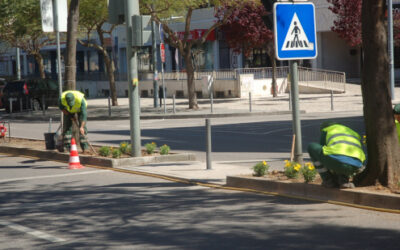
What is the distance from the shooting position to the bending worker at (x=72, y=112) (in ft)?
50.9

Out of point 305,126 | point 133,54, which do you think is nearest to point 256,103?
point 305,126

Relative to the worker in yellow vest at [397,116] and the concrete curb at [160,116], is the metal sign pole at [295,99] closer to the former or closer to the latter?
the worker in yellow vest at [397,116]

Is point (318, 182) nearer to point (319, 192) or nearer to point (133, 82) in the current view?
point (319, 192)

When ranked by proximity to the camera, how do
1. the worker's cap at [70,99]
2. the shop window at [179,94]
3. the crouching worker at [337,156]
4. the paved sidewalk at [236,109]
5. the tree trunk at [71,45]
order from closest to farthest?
the crouching worker at [337,156]
the worker's cap at [70,99]
the tree trunk at [71,45]
the paved sidewalk at [236,109]
the shop window at [179,94]

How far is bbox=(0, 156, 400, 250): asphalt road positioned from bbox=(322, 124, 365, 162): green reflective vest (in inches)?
27.2

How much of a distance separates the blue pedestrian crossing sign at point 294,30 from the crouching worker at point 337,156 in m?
1.69

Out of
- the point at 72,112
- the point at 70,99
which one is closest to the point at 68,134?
the point at 72,112

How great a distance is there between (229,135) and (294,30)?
34.6ft

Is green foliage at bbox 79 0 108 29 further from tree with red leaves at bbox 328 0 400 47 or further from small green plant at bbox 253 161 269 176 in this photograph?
small green plant at bbox 253 161 269 176

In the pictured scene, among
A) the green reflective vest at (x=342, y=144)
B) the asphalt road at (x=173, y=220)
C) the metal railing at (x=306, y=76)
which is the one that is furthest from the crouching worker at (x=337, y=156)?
the metal railing at (x=306, y=76)

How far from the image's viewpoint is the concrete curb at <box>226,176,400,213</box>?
28.0ft

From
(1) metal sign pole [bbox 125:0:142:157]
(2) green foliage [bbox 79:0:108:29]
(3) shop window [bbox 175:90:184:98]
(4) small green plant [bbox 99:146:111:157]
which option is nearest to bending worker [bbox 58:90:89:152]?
(4) small green plant [bbox 99:146:111:157]

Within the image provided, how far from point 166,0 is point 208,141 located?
21.3 m

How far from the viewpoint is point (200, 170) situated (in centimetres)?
1302
